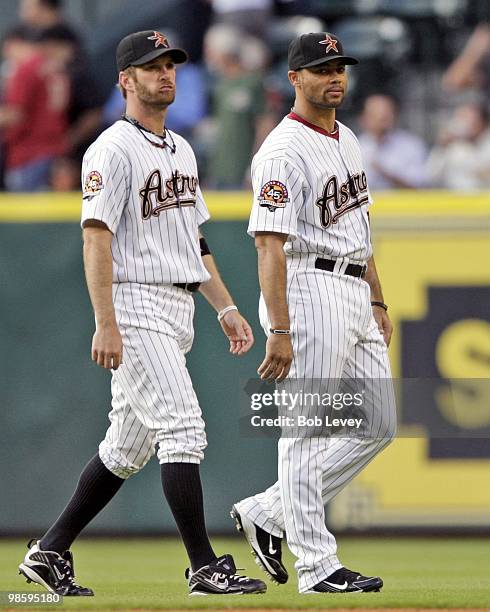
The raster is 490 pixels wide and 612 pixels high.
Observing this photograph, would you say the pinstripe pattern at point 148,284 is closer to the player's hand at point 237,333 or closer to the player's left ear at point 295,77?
the player's hand at point 237,333

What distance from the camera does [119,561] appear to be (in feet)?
21.2

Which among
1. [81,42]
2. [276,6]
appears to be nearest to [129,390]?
[81,42]

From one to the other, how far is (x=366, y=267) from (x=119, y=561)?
231cm

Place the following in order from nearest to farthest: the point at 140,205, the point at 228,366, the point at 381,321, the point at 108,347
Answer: the point at 108,347, the point at 140,205, the point at 381,321, the point at 228,366

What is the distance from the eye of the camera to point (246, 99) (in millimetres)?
8805

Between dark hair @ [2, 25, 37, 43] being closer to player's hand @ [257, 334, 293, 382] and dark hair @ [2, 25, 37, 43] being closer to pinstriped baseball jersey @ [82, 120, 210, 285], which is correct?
pinstriped baseball jersey @ [82, 120, 210, 285]

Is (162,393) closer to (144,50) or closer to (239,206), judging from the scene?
(144,50)

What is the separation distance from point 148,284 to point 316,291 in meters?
0.58

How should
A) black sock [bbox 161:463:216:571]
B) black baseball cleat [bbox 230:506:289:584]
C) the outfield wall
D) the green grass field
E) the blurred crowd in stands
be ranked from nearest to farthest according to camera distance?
the green grass field, black sock [bbox 161:463:216:571], black baseball cleat [bbox 230:506:289:584], the outfield wall, the blurred crowd in stands

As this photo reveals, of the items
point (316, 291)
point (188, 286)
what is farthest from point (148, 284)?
point (316, 291)

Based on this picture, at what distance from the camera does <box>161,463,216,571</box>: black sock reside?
14.9ft

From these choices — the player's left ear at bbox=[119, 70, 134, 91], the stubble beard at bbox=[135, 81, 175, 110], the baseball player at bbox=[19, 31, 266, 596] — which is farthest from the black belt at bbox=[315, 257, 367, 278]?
the player's left ear at bbox=[119, 70, 134, 91]

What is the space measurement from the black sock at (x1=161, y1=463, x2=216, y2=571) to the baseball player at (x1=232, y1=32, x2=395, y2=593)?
302 millimetres

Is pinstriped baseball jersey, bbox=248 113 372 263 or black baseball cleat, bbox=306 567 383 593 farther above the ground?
pinstriped baseball jersey, bbox=248 113 372 263
